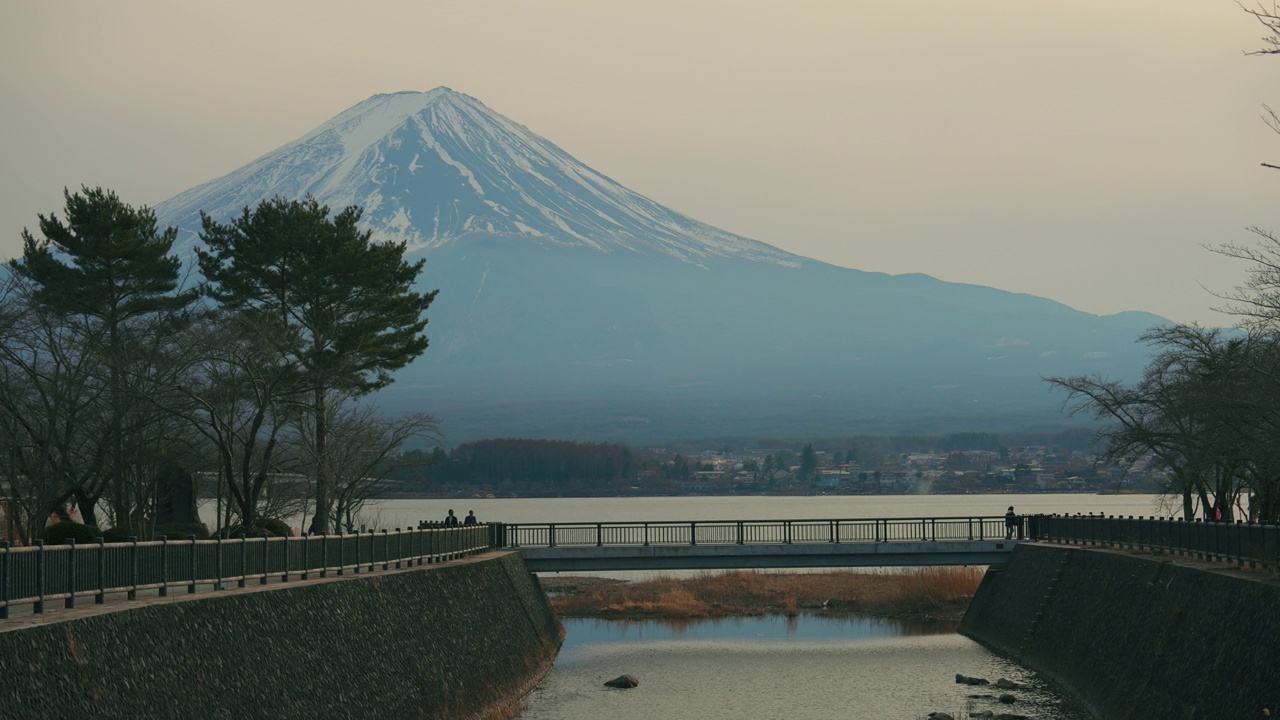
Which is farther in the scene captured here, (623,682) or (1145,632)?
(623,682)

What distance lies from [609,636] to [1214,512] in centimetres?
2124

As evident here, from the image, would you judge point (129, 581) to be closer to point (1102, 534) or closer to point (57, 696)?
point (57, 696)

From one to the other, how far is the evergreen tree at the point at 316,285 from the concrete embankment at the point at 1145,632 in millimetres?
22698

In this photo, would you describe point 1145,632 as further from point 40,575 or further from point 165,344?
point 165,344

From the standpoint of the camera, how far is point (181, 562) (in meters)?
24.8

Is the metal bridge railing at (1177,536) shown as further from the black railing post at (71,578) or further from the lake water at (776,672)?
the black railing post at (71,578)

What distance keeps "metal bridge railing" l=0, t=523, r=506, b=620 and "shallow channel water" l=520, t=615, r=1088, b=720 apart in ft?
17.3

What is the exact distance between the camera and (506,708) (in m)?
36.4

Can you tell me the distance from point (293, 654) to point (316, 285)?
91.5ft

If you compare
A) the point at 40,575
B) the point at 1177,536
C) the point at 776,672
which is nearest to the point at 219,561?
the point at 40,575

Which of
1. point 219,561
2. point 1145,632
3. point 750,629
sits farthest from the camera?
point 750,629

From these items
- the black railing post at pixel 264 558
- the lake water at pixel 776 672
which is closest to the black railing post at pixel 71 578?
the black railing post at pixel 264 558

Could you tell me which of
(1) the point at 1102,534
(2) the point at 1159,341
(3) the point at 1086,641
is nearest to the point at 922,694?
(3) the point at 1086,641

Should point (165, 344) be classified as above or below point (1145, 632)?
above
